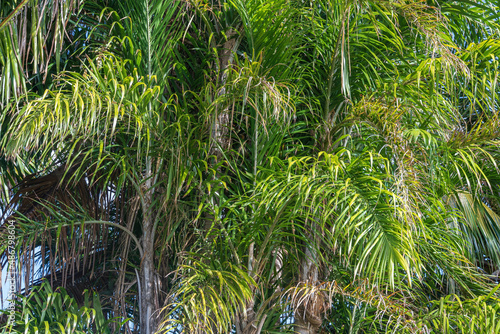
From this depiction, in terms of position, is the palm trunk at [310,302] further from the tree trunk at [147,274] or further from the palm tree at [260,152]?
the tree trunk at [147,274]

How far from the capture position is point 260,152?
94.4 inches

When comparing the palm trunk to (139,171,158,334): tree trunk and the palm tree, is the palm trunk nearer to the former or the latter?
the palm tree

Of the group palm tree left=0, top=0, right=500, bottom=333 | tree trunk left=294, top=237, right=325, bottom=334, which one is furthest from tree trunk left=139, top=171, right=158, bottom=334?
tree trunk left=294, top=237, right=325, bottom=334

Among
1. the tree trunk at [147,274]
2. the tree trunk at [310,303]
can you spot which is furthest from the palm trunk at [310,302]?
the tree trunk at [147,274]

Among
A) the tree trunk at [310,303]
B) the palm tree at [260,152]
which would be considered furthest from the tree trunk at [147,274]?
the tree trunk at [310,303]

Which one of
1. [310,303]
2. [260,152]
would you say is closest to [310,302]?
[310,303]

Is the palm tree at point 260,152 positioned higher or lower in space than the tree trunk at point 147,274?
higher

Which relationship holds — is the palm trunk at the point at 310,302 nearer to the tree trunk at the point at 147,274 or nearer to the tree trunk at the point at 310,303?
the tree trunk at the point at 310,303

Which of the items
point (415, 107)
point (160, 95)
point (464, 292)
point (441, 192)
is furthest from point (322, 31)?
point (464, 292)

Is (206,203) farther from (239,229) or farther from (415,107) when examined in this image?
(415,107)

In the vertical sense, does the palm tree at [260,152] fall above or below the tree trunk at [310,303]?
above

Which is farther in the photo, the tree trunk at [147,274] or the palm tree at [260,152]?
the tree trunk at [147,274]

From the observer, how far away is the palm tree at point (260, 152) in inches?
75.6

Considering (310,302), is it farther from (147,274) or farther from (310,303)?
(147,274)
